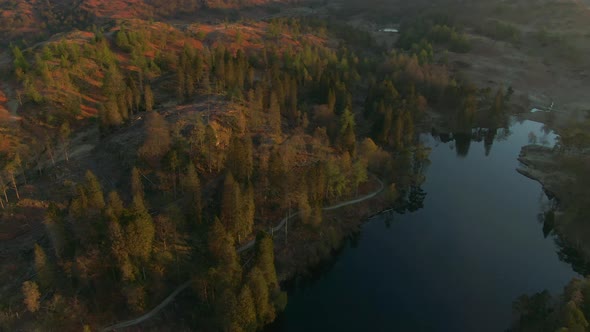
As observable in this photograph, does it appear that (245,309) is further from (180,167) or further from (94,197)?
(180,167)

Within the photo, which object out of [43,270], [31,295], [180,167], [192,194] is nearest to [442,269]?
[192,194]

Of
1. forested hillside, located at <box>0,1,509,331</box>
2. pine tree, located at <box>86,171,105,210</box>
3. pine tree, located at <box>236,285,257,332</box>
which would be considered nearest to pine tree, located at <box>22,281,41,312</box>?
forested hillside, located at <box>0,1,509,331</box>

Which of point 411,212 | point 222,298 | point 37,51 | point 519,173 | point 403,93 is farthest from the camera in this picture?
point 403,93

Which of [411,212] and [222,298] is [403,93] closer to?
[411,212]

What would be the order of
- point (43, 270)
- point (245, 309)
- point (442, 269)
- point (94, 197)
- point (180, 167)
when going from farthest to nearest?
1. point (180, 167)
2. point (442, 269)
3. point (94, 197)
4. point (43, 270)
5. point (245, 309)

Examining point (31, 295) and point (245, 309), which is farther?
point (245, 309)

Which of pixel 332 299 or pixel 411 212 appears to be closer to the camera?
pixel 332 299

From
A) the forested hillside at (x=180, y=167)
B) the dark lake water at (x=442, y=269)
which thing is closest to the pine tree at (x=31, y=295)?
the forested hillside at (x=180, y=167)

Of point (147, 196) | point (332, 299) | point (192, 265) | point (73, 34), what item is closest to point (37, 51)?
point (73, 34)
